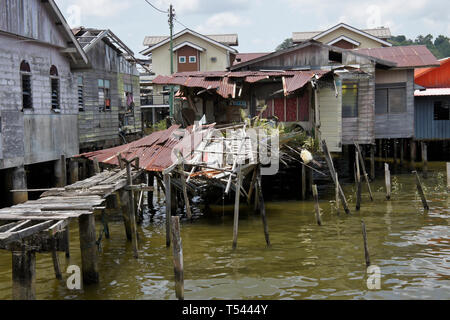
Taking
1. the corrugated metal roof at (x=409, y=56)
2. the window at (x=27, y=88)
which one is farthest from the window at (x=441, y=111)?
the window at (x=27, y=88)

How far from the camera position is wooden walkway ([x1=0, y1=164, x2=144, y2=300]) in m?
8.25

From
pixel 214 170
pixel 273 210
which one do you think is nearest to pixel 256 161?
pixel 214 170

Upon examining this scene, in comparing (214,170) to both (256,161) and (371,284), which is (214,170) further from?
(371,284)

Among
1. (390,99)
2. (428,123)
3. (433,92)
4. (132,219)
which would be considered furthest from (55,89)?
(428,123)

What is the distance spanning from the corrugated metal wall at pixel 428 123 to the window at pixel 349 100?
699cm

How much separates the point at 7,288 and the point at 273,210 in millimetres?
10161

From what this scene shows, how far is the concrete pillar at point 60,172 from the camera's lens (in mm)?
20016

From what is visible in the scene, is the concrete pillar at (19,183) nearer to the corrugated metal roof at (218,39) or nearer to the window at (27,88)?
the window at (27,88)

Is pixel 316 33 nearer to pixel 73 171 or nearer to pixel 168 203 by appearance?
pixel 73 171

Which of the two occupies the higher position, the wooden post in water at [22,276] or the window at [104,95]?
the window at [104,95]

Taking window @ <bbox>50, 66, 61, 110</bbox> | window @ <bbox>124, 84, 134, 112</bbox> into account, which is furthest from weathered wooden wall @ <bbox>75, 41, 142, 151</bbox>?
window @ <bbox>50, 66, 61, 110</bbox>

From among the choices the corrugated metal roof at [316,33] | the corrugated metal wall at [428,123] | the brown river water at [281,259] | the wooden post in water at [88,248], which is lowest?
the brown river water at [281,259]

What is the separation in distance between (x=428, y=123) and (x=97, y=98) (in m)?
16.6

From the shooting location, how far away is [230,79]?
21719 mm
